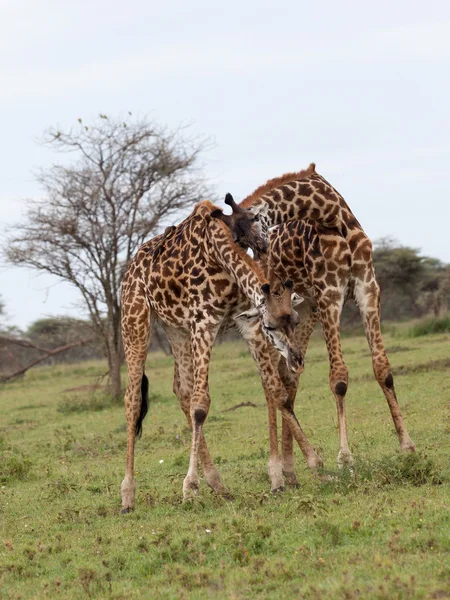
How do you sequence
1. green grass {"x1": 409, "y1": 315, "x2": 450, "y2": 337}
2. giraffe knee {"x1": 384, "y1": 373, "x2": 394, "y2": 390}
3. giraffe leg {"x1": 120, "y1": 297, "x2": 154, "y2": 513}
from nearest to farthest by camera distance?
giraffe knee {"x1": 384, "y1": 373, "x2": 394, "y2": 390}
giraffe leg {"x1": 120, "y1": 297, "x2": 154, "y2": 513}
green grass {"x1": 409, "y1": 315, "x2": 450, "y2": 337}

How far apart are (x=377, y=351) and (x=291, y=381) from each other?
743 millimetres

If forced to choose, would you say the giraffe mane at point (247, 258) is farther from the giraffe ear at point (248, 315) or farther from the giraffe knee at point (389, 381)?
the giraffe knee at point (389, 381)

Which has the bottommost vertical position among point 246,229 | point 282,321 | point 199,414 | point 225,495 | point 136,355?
point 225,495

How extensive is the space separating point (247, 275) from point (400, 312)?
119 ft

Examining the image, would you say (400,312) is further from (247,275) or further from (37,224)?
(247,275)

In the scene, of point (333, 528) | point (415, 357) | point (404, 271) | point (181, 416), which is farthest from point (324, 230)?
point (404, 271)

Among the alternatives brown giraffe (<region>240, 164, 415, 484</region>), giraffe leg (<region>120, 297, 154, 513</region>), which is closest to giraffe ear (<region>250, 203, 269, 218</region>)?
brown giraffe (<region>240, 164, 415, 484</region>)

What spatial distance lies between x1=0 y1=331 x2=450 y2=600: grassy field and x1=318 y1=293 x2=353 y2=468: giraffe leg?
0.37 m

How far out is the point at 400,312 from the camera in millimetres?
42031

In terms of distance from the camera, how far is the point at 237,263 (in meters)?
6.86

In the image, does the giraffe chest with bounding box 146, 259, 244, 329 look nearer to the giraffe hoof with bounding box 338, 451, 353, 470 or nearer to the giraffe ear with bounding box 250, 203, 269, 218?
the giraffe ear with bounding box 250, 203, 269, 218

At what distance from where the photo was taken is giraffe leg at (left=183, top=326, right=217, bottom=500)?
268 inches

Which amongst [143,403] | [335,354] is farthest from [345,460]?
[143,403]

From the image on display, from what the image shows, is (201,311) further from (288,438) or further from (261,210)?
(288,438)
